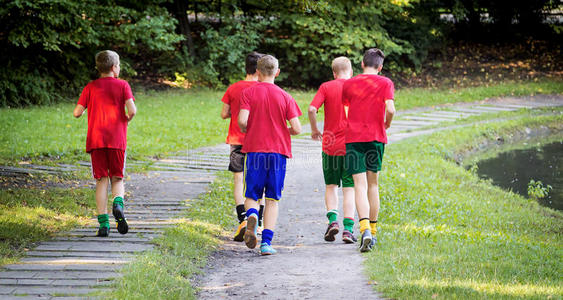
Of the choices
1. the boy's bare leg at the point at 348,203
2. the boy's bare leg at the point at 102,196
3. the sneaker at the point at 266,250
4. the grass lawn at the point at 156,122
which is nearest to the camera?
the sneaker at the point at 266,250

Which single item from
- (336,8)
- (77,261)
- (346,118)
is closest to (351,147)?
(346,118)

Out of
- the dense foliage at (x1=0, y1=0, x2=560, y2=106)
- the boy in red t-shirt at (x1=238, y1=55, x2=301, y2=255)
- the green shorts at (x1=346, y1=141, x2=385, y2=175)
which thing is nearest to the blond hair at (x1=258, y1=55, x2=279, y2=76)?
the boy in red t-shirt at (x1=238, y1=55, x2=301, y2=255)

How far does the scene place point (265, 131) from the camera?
631cm

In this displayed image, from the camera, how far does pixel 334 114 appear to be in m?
6.77

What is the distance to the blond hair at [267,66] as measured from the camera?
633 centimetres

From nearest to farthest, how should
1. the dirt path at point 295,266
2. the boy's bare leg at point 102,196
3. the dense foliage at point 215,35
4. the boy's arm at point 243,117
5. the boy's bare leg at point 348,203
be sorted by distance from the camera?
the dirt path at point 295,266, the boy's arm at point 243,117, the boy's bare leg at point 102,196, the boy's bare leg at point 348,203, the dense foliage at point 215,35

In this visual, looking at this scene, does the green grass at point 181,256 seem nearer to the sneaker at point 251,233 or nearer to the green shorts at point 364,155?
the sneaker at point 251,233

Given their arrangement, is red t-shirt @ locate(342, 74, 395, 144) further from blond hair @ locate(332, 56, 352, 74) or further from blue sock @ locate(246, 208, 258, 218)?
blue sock @ locate(246, 208, 258, 218)

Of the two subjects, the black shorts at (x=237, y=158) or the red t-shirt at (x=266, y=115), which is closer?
the red t-shirt at (x=266, y=115)

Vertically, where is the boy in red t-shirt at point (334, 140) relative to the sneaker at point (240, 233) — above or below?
above

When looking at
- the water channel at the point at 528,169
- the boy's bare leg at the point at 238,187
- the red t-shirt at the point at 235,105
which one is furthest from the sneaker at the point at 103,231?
the water channel at the point at 528,169

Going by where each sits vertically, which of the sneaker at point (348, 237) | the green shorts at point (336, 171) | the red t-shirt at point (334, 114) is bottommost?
the sneaker at point (348, 237)

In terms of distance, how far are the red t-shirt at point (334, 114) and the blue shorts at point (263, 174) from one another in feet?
2.10

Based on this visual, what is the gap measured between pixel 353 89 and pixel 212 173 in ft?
15.8
